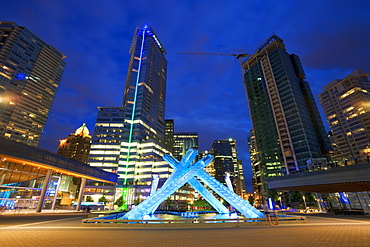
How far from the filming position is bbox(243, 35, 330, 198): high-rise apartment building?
273ft

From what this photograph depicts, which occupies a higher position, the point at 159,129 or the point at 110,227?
the point at 159,129

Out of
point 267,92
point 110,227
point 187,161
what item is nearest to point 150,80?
point 267,92

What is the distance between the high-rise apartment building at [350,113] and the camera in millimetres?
96656

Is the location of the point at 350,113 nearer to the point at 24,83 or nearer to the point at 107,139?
the point at 107,139

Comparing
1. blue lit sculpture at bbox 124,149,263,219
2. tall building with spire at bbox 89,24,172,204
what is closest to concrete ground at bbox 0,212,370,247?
blue lit sculpture at bbox 124,149,263,219

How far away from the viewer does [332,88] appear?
116m

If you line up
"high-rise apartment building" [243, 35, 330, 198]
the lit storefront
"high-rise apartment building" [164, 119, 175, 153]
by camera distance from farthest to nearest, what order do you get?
"high-rise apartment building" [164, 119, 175, 153] < "high-rise apartment building" [243, 35, 330, 198] < the lit storefront

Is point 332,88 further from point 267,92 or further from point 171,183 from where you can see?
point 171,183

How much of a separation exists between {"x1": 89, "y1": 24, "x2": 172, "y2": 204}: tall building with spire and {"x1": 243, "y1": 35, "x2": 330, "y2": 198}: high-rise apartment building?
5348cm

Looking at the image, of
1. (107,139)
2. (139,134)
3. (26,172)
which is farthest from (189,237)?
(107,139)

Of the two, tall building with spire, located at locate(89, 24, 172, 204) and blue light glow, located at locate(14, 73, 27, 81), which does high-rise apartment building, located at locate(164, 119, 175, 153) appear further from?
blue light glow, located at locate(14, 73, 27, 81)

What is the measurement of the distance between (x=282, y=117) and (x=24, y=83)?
15729 centimetres

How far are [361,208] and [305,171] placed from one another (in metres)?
10.4

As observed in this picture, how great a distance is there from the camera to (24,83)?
118 meters
